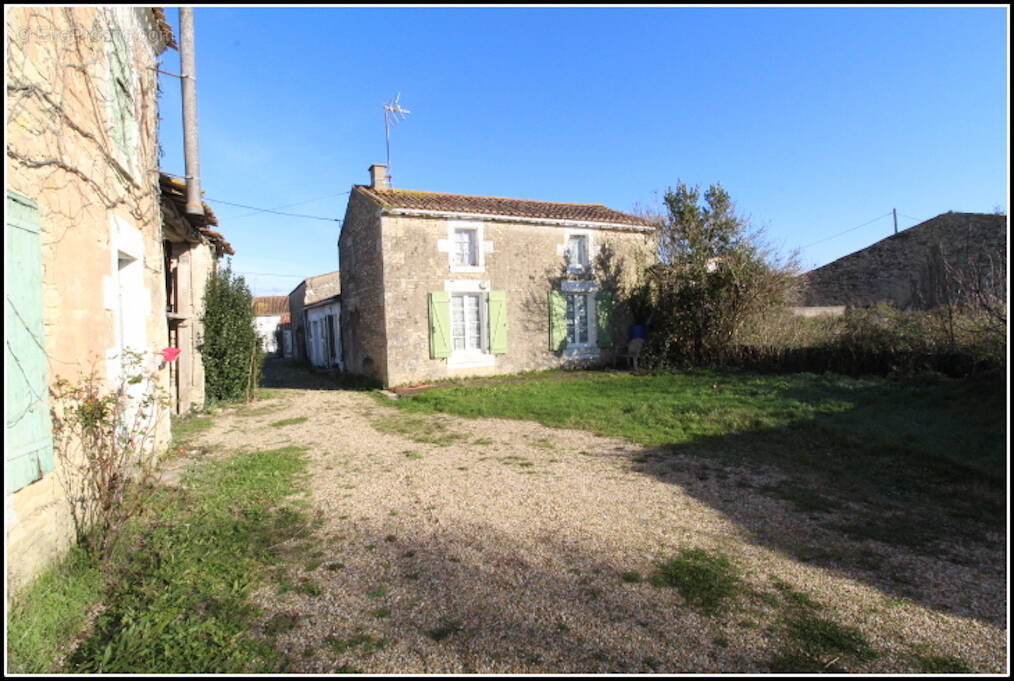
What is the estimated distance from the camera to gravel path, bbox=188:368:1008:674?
2434 mm

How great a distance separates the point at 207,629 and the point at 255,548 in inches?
38.6

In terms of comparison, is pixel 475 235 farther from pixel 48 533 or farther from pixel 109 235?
pixel 48 533

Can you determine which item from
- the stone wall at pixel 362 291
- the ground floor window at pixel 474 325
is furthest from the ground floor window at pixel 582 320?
the stone wall at pixel 362 291

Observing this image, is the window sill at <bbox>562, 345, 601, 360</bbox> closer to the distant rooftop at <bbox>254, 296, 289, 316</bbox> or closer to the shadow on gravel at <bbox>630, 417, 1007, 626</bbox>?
the shadow on gravel at <bbox>630, 417, 1007, 626</bbox>

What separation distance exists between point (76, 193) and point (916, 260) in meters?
22.3

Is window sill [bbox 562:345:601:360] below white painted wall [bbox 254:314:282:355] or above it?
below

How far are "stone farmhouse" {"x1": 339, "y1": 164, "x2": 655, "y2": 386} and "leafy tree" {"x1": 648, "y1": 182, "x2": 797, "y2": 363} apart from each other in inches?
34.8

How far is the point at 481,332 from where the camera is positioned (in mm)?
13148

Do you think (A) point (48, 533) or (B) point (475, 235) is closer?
(A) point (48, 533)

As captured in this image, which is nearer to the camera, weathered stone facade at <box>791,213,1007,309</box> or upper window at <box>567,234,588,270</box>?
upper window at <box>567,234,588,270</box>

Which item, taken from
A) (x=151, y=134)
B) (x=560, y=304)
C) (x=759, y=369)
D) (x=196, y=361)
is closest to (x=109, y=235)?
(x=151, y=134)

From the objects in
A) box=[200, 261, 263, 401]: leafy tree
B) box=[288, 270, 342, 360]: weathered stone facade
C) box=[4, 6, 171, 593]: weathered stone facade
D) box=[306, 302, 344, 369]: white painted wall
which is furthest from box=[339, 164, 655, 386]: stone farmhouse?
box=[288, 270, 342, 360]: weathered stone facade

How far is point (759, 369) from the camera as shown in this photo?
12.1 m

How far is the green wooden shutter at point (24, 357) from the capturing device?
2.57 meters
